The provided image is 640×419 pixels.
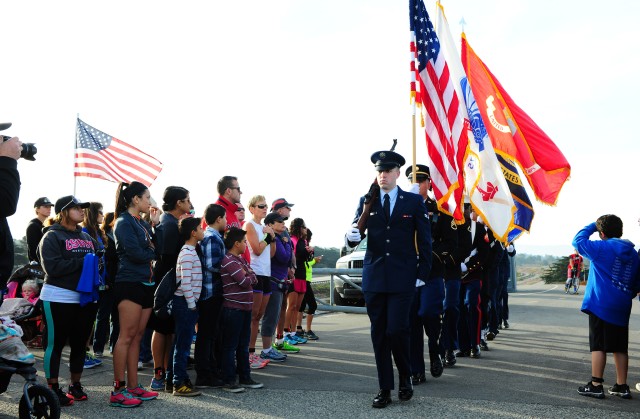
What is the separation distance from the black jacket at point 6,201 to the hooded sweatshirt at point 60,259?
43.7 inches

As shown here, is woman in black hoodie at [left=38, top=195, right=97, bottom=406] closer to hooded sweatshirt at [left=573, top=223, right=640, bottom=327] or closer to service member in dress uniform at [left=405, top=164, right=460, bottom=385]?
service member in dress uniform at [left=405, top=164, right=460, bottom=385]

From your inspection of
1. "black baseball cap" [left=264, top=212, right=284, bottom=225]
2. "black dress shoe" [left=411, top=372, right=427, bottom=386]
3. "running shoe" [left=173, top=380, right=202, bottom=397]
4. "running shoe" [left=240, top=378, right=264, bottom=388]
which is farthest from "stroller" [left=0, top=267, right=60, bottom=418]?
"black baseball cap" [left=264, top=212, right=284, bottom=225]

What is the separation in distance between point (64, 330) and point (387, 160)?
330 centimetres

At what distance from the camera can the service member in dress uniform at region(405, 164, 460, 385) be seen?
6.73 metres

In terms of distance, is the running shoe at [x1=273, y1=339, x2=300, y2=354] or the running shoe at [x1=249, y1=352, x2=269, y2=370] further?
the running shoe at [x1=273, y1=339, x2=300, y2=354]

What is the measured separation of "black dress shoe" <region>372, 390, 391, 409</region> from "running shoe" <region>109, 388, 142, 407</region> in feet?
6.76

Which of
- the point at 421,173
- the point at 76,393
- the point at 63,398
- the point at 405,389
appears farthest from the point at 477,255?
the point at 63,398

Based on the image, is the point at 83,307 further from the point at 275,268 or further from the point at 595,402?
the point at 595,402

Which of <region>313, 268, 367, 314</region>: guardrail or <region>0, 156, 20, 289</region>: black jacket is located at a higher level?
<region>0, 156, 20, 289</region>: black jacket

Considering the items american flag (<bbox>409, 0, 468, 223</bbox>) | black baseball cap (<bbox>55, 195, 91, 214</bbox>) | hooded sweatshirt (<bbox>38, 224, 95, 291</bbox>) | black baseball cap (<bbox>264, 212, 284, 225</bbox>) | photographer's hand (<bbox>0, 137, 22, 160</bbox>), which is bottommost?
hooded sweatshirt (<bbox>38, 224, 95, 291</bbox>)

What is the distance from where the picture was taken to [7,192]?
163 inches

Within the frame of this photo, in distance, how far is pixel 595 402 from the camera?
19.0 feet

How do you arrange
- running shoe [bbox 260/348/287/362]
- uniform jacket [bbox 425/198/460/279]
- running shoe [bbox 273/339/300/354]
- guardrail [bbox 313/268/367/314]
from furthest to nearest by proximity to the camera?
1. guardrail [bbox 313/268/367/314]
2. running shoe [bbox 273/339/300/354]
3. running shoe [bbox 260/348/287/362]
4. uniform jacket [bbox 425/198/460/279]

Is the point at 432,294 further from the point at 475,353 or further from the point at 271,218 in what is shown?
the point at 271,218
